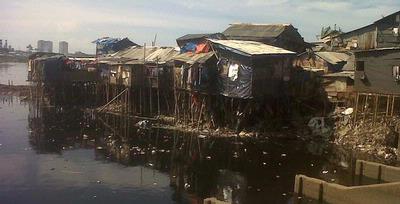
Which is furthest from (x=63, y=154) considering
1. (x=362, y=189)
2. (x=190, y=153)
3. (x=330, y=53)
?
(x=330, y=53)

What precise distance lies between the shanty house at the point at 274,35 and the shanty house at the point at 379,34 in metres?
5.40

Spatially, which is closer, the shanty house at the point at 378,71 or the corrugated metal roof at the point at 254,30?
the shanty house at the point at 378,71

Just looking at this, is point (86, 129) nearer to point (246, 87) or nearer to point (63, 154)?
point (63, 154)

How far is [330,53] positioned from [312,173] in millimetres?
19727

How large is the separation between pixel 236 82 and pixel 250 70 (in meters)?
1.27

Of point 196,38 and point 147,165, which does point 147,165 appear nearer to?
point 147,165

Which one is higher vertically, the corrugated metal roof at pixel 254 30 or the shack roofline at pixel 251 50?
the corrugated metal roof at pixel 254 30

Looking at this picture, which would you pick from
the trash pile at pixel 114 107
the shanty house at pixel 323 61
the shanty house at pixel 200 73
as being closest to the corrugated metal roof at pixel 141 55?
the trash pile at pixel 114 107

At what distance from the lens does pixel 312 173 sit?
2178cm

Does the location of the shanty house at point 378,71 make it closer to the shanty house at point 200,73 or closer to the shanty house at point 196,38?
the shanty house at point 200,73

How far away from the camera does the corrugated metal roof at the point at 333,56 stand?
37.2 meters

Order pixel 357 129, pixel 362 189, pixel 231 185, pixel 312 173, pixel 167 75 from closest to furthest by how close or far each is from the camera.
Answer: pixel 362 189
pixel 231 185
pixel 312 173
pixel 357 129
pixel 167 75

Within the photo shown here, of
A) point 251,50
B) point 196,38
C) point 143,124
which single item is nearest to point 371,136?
point 251,50

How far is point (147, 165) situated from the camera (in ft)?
76.6
